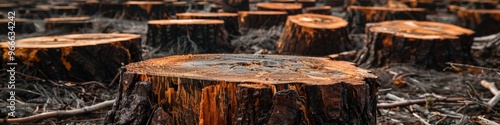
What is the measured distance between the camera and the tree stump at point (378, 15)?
796cm

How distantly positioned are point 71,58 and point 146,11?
5.46m

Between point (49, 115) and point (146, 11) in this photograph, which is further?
point (146, 11)

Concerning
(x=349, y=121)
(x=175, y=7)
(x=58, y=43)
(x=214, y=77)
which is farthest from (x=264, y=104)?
(x=175, y=7)

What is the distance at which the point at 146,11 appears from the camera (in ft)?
31.6

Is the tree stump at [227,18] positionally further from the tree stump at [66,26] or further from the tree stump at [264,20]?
the tree stump at [66,26]

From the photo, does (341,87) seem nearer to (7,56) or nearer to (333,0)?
(7,56)

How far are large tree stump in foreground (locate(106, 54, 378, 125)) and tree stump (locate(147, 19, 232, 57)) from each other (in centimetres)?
342

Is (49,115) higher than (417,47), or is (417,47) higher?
(49,115)

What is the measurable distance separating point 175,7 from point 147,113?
872 cm

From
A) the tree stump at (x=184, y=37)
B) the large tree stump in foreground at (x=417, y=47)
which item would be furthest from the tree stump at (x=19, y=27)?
the large tree stump in foreground at (x=417, y=47)

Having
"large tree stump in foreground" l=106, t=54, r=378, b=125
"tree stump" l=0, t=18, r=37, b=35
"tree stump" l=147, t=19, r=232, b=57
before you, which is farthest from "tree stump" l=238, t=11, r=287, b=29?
"large tree stump in foreground" l=106, t=54, r=378, b=125

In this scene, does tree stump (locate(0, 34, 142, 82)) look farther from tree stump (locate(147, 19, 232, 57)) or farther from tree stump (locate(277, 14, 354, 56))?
tree stump (locate(277, 14, 354, 56))

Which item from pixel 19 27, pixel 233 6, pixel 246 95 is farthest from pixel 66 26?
pixel 246 95

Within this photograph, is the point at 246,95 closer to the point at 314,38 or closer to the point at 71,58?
the point at 71,58
